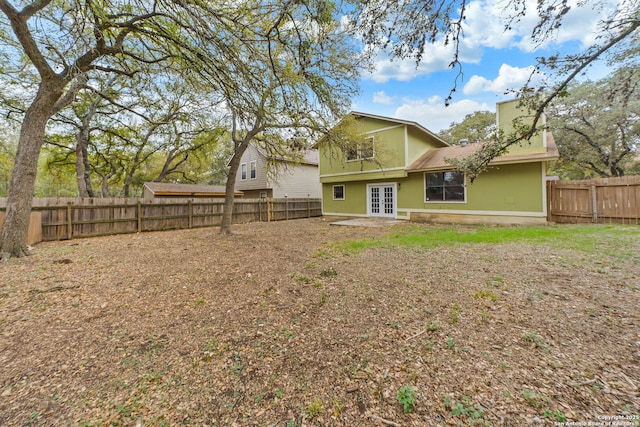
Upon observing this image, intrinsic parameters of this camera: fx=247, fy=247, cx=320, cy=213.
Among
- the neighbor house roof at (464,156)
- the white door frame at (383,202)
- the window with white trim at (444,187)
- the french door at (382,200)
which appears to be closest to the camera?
the neighbor house roof at (464,156)

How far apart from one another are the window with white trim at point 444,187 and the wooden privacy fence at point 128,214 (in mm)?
8597

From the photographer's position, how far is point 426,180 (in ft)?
38.4

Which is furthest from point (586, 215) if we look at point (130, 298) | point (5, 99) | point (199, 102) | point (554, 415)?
point (5, 99)

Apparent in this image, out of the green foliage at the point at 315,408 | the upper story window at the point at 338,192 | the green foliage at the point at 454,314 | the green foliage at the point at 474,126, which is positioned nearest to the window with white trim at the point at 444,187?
the upper story window at the point at 338,192

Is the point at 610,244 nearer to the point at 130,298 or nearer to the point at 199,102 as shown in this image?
the point at 130,298

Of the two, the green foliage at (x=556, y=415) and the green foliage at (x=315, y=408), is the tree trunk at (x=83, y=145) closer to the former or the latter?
the green foliage at (x=315, y=408)

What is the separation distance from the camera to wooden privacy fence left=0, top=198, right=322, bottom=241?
760 cm

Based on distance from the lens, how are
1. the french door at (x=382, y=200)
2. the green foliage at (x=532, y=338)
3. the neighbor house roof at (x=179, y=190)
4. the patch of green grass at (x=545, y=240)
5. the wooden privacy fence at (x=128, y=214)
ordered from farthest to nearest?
the neighbor house roof at (x=179, y=190)
the french door at (x=382, y=200)
the wooden privacy fence at (x=128, y=214)
the patch of green grass at (x=545, y=240)
the green foliage at (x=532, y=338)

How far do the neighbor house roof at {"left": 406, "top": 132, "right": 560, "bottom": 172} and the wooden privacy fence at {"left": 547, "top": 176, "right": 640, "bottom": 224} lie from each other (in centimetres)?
166

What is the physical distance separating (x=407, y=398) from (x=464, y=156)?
36.2 feet

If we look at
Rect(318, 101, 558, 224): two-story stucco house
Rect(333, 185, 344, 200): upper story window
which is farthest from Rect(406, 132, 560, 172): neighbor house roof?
Rect(333, 185, 344, 200): upper story window

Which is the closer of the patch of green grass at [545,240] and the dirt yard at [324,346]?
the dirt yard at [324,346]

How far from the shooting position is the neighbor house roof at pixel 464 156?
8.82m

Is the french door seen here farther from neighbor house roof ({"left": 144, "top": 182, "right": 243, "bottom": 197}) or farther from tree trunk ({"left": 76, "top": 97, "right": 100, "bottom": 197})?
tree trunk ({"left": 76, "top": 97, "right": 100, "bottom": 197})
